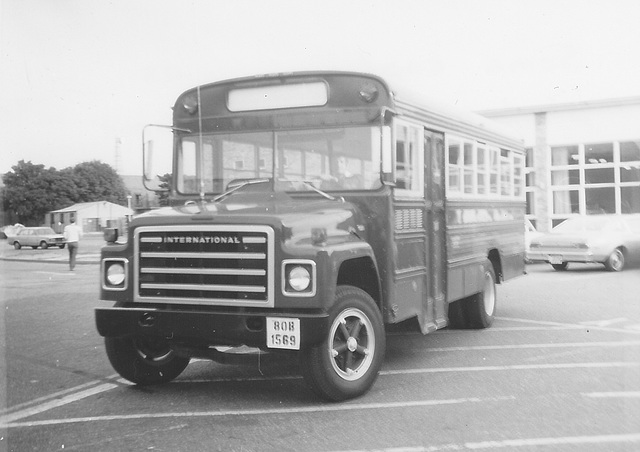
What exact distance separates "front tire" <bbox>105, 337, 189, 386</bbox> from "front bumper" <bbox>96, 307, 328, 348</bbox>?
0.29 metres

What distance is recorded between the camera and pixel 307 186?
6266 mm

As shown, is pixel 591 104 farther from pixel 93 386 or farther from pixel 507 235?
pixel 93 386

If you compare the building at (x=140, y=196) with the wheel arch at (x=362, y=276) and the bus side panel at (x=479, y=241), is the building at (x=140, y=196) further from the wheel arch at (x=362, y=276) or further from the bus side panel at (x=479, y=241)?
the bus side panel at (x=479, y=241)

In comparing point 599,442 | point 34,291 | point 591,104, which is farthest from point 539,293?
point 34,291

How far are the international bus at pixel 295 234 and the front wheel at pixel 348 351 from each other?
11 mm

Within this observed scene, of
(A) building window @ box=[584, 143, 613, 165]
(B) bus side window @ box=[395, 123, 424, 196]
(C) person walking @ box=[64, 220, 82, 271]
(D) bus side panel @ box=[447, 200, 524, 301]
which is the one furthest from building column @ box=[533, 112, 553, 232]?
(B) bus side window @ box=[395, 123, 424, 196]

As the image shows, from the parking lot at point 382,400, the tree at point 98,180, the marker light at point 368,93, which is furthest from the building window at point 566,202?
the marker light at point 368,93

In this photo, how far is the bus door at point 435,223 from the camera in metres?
7.29

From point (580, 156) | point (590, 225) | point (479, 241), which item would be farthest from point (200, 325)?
point (580, 156)

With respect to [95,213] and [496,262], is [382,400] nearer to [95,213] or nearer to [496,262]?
[496,262]

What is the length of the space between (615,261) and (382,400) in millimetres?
14170

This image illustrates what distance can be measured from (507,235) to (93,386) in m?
6.33

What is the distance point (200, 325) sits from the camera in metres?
5.32

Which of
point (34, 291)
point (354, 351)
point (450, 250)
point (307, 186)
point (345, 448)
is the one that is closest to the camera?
point (345, 448)
